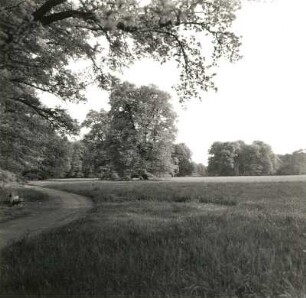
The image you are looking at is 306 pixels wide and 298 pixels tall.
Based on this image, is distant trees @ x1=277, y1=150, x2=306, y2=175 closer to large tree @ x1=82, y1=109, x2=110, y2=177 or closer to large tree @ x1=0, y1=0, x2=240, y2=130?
large tree @ x1=82, y1=109, x2=110, y2=177

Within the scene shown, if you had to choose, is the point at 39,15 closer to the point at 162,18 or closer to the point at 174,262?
the point at 162,18

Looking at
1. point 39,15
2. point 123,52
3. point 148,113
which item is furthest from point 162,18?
point 148,113

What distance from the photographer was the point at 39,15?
10469 millimetres

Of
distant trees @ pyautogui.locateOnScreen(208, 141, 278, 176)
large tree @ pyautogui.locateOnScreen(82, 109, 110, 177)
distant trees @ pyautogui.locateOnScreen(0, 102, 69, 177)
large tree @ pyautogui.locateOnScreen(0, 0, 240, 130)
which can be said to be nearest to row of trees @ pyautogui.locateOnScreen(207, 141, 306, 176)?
distant trees @ pyautogui.locateOnScreen(208, 141, 278, 176)

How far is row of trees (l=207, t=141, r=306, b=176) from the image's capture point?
430ft

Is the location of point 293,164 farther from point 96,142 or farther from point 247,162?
point 96,142

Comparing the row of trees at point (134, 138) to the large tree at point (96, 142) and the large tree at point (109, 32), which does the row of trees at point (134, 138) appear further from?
the large tree at point (109, 32)

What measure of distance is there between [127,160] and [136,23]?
45462 mm

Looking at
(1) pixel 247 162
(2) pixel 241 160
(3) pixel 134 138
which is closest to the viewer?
(3) pixel 134 138

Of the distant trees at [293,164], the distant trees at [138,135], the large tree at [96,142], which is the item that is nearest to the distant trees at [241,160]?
the distant trees at [293,164]

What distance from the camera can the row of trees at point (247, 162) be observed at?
131 metres

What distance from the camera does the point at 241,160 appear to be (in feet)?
445

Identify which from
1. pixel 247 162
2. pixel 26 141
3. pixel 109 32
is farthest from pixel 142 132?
pixel 247 162

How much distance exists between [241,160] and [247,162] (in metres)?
2.40
